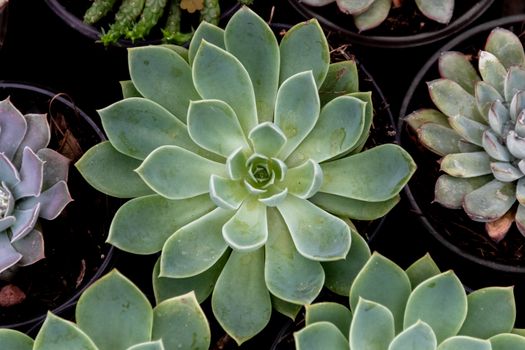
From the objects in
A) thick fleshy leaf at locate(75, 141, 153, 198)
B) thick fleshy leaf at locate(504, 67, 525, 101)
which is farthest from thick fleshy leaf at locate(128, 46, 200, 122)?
thick fleshy leaf at locate(504, 67, 525, 101)

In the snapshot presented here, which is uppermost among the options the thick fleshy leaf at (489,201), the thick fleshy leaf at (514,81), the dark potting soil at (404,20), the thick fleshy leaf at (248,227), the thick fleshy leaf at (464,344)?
the dark potting soil at (404,20)

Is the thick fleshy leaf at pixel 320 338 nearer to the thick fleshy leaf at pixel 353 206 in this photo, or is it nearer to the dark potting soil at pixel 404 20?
Result: the thick fleshy leaf at pixel 353 206

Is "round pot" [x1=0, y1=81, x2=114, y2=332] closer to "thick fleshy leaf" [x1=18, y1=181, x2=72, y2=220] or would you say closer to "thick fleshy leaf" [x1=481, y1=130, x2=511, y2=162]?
"thick fleshy leaf" [x1=18, y1=181, x2=72, y2=220]

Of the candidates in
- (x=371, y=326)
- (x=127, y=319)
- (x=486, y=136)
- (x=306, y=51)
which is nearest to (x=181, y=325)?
(x=127, y=319)

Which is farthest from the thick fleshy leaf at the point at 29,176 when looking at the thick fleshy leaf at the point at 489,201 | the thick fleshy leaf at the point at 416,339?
the thick fleshy leaf at the point at 489,201

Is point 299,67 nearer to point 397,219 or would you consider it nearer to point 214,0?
point 214,0

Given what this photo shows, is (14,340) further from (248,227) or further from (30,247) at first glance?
(248,227)

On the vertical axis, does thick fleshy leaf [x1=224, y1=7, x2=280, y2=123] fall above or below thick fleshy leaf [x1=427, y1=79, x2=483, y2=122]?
above
